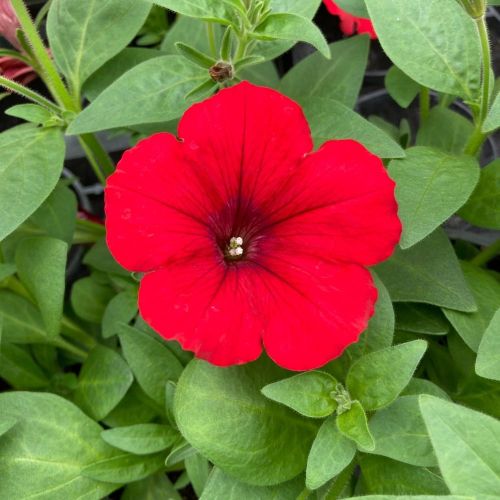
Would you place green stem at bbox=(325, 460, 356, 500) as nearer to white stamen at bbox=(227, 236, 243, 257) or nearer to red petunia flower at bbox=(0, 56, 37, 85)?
white stamen at bbox=(227, 236, 243, 257)

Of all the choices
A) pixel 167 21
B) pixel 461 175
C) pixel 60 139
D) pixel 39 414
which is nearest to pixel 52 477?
pixel 39 414

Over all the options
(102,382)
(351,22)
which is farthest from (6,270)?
(351,22)

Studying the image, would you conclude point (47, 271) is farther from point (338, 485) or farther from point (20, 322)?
point (338, 485)

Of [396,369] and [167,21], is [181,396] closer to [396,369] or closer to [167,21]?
[396,369]

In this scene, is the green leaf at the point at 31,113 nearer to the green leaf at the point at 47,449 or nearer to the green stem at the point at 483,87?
the green leaf at the point at 47,449

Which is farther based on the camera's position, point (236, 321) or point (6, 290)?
point (6, 290)

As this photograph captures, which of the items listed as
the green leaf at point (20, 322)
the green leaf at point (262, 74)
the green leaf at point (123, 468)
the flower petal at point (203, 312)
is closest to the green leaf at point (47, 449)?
the green leaf at point (123, 468)
